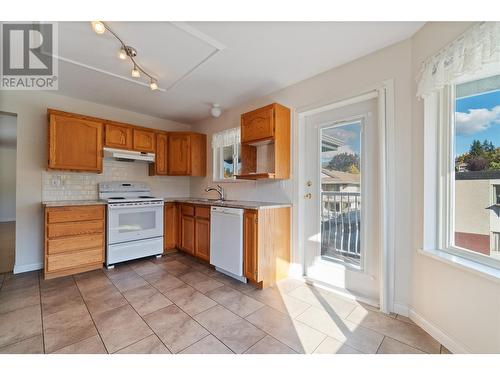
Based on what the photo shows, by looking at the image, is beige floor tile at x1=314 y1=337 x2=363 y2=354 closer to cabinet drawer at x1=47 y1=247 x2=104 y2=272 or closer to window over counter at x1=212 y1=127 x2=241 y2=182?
window over counter at x1=212 y1=127 x2=241 y2=182

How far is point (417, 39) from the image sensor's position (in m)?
1.74

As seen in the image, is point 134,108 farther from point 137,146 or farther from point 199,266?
point 199,266

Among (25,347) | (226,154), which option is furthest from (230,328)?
(226,154)

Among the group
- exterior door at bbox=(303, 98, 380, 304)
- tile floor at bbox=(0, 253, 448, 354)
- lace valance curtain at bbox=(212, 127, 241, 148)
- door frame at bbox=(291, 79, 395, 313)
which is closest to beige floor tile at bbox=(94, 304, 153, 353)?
tile floor at bbox=(0, 253, 448, 354)

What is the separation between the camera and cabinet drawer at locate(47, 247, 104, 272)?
8.35 ft

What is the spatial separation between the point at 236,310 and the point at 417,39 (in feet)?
8.96

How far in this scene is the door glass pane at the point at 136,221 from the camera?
2981 millimetres

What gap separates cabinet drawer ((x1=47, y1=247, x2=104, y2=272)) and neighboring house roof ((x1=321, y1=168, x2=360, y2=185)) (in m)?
3.01

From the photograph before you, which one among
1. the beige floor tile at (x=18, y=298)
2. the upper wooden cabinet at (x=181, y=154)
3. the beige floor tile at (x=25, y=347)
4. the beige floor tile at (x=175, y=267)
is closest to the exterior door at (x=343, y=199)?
the beige floor tile at (x=175, y=267)

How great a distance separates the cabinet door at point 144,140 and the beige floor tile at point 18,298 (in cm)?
211

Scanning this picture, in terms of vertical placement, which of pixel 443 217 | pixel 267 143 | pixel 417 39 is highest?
pixel 417 39

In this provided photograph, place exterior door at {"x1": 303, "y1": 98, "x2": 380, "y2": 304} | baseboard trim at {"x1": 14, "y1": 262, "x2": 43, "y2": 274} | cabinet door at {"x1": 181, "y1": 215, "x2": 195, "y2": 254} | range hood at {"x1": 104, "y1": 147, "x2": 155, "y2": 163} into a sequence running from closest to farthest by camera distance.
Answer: exterior door at {"x1": 303, "y1": 98, "x2": 380, "y2": 304} → baseboard trim at {"x1": 14, "y1": 262, "x2": 43, "y2": 274} → range hood at {"x1": 104, "y1": 147, "x2": 155, "y2": 163} → cabinet door at {"x1": 181, "y1": 215, "x2": 195, "y2": 254}
